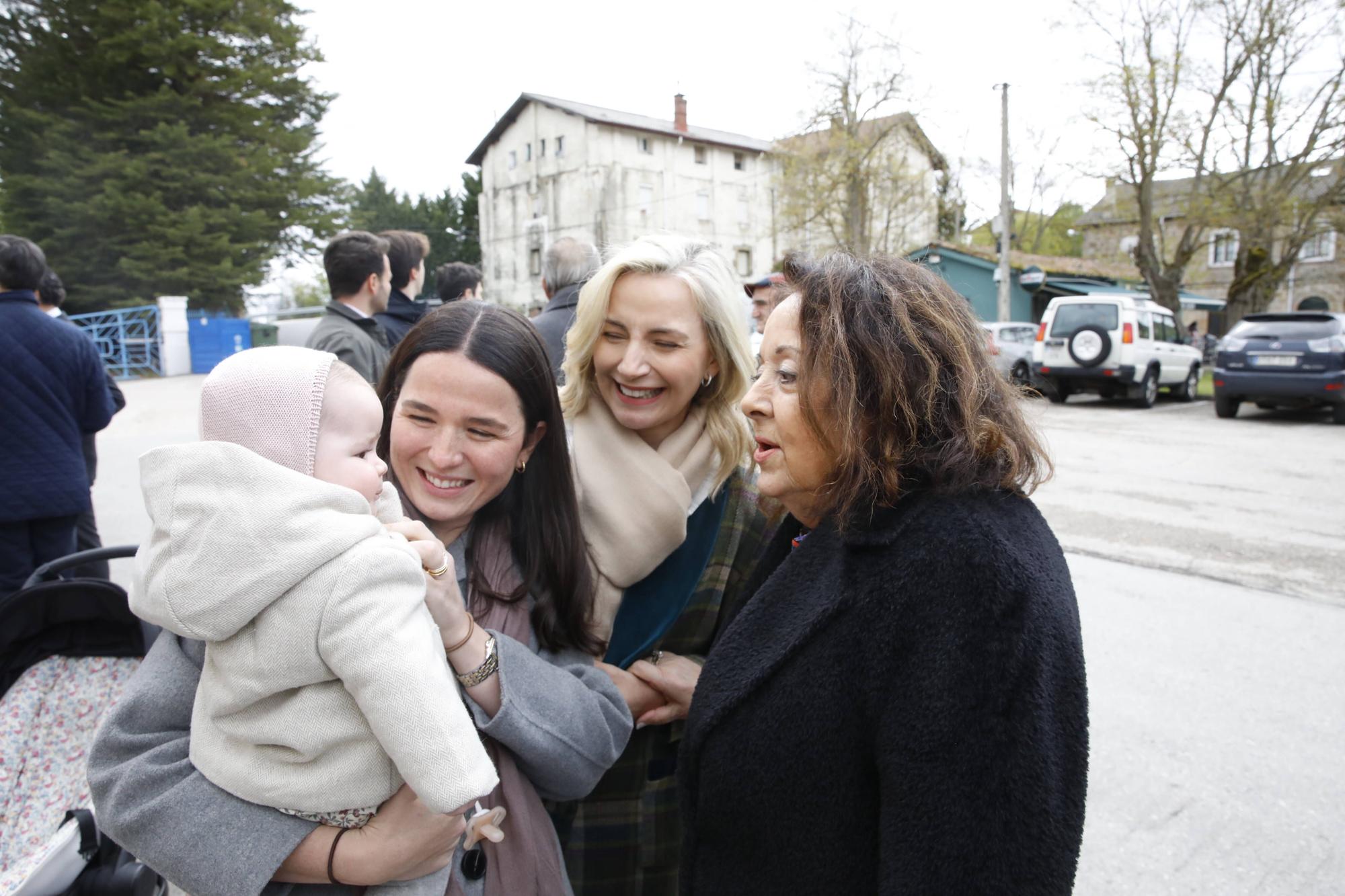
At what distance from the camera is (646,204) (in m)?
45.4

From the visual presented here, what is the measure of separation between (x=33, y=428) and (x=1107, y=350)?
16127 mm

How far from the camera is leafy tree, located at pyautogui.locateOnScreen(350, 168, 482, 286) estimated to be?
197 ft

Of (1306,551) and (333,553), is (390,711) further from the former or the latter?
(1306,551)

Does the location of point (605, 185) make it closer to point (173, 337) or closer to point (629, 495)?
point (173, 337)

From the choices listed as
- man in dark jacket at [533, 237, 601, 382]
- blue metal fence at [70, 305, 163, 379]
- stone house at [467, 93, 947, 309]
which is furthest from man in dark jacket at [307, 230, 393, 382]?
stone house at [467, 93, 947, 309]

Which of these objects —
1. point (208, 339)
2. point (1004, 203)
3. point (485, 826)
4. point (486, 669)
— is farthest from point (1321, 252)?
point (485, 826)

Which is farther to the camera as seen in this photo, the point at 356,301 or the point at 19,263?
the point at 356,301

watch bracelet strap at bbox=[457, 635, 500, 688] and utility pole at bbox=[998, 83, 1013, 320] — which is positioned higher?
utility pole at bbox=[998, 83, 1013, 320]

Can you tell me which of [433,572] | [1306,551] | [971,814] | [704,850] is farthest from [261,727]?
[1306,551]

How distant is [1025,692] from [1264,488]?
30.5 ft

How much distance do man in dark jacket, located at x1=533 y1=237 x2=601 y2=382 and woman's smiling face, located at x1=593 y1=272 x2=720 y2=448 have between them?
2351 millimetres

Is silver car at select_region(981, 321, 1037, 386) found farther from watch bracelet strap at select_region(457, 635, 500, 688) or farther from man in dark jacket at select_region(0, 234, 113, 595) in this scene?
watch bracelet strap at select_region(457, 635, 500, 688)

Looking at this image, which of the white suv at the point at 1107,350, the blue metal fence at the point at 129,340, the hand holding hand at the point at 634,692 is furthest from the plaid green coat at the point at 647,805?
the blue metal fence at the point at 129,340

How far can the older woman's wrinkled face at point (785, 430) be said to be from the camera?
1.39 m
